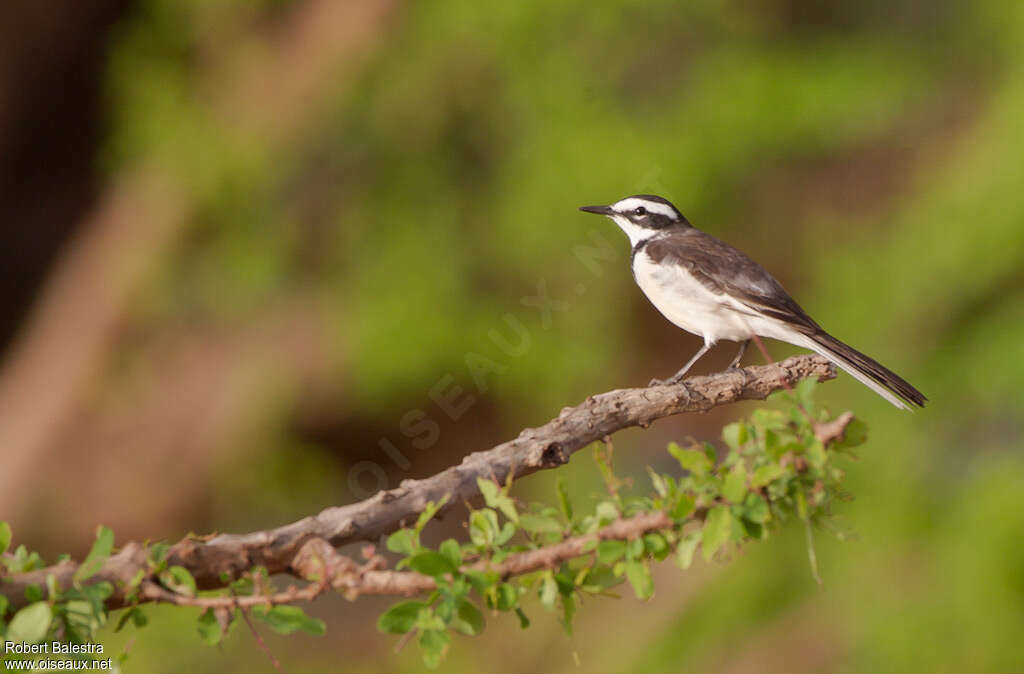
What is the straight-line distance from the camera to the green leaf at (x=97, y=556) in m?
1.67

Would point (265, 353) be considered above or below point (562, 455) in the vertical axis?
below

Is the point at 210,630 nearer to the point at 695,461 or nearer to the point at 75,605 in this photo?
the point at 75,605

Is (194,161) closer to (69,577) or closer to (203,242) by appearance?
(203,242)

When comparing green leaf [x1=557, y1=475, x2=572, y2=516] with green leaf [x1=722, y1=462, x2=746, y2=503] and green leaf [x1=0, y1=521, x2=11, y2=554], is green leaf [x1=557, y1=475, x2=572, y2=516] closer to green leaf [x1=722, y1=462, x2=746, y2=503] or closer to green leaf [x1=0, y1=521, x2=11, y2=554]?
green leaf [x1=722, y1=462, x2=746, y2=503]

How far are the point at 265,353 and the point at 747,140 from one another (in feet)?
13.4

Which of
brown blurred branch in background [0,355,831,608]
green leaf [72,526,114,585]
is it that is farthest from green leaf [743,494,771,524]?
green leaf [72,526,114,585]

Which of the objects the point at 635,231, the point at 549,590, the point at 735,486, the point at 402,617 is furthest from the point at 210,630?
the point at 635,231

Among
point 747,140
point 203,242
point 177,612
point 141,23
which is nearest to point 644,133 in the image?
point 747,140

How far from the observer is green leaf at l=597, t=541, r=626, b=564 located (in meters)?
1.70

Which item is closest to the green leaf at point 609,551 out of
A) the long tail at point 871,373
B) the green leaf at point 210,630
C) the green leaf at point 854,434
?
the green leaf at point 854,434

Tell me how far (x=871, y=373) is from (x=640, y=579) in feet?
4.93

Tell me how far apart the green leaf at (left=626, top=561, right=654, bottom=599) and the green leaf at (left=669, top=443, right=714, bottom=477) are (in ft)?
0.56

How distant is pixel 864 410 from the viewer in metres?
6.51

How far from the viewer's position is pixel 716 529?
1636 mm
